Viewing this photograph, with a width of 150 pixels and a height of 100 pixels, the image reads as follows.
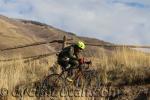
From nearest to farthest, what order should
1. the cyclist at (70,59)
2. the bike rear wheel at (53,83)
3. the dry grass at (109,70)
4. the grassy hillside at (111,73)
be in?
the grassy hillside at (111,73) → the bike rear wheel at (53,83) → the cyclist at (70,59) → the dry grass at (109,70)

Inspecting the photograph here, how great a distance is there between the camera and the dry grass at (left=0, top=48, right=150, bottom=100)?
1764 cm

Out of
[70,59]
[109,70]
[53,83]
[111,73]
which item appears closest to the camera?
[53,83]

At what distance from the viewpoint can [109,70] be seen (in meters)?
18.5

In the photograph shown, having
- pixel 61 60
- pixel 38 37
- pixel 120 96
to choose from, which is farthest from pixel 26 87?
pixel 38 37

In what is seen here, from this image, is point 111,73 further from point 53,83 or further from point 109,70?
point 53,83

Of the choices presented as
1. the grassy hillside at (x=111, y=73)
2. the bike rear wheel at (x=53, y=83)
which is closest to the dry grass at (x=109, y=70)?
the grassy hillside at (x=111, y=73)

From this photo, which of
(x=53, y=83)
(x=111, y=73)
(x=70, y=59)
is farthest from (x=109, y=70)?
(x=53, y=83)

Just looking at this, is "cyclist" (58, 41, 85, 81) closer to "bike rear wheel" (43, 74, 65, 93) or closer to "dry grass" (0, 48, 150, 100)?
"bike rear wheel" (43, 74, 65, 93)

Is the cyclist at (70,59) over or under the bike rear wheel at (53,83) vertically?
over

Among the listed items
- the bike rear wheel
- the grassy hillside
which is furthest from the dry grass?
the bike rear wheel

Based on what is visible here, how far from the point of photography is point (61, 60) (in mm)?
17609

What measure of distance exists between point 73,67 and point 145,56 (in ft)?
10.2

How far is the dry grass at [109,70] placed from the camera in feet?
57.9

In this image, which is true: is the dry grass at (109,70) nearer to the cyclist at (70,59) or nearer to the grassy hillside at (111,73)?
the grassy hillside at (111,73)
